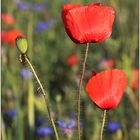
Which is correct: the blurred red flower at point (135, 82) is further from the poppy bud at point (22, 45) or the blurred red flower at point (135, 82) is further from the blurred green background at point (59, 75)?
the poppy bud at point (22, 45)

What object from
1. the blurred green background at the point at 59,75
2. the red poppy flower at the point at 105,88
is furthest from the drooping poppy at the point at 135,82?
the red poppy flower at the point at 105,88

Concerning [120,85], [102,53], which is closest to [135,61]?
[102,53]

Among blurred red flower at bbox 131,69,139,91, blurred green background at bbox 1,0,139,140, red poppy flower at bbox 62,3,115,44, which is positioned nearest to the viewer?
red poppy flower at bbox 62,3,115,44

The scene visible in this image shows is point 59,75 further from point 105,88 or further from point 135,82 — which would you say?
point 105,88

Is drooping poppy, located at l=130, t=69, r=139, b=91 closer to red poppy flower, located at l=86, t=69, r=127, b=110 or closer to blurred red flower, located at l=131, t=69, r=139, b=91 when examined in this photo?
blurred red flower, located at l=131, t=69, r=139, b=91

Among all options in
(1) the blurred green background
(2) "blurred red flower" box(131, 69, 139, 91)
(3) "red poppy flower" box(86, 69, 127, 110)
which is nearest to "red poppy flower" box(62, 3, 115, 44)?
(3) "red poppy flower" box(86, 69, 127, 110)
